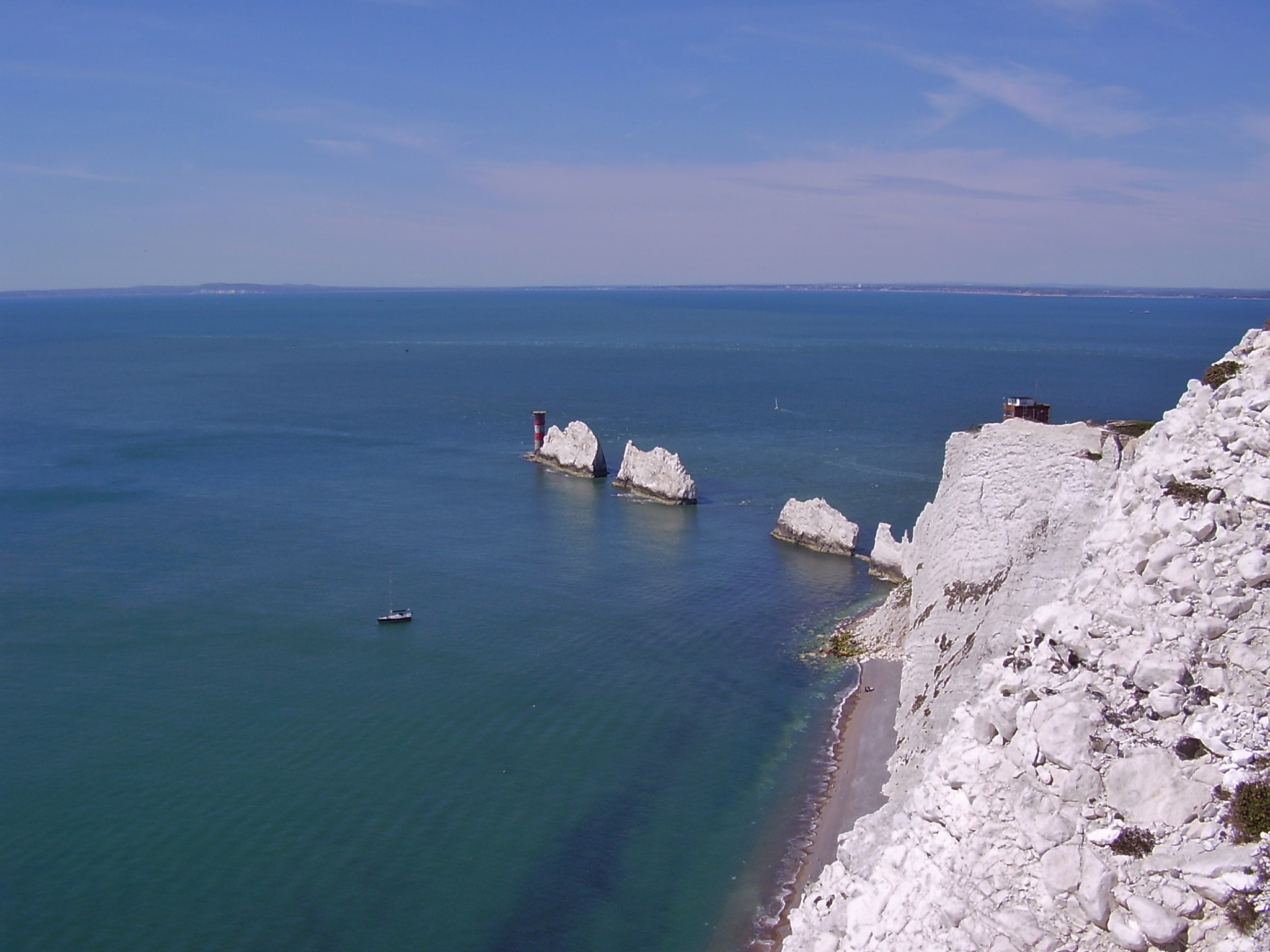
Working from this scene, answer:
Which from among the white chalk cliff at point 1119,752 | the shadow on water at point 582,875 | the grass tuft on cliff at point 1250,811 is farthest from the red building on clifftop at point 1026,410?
the grass tuft on cliff at point 1250,811

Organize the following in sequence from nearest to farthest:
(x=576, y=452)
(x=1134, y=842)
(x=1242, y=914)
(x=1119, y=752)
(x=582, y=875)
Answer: (x=1242, y=914) → (x=1134, y=842) → (x=1119, y=752) → (x=582, y=875) → (x=576, y=452)

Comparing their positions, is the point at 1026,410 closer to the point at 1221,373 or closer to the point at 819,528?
the point at 1221,373

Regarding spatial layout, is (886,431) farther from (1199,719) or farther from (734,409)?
(1199,719)

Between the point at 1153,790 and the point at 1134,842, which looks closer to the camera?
the point at 1134,842

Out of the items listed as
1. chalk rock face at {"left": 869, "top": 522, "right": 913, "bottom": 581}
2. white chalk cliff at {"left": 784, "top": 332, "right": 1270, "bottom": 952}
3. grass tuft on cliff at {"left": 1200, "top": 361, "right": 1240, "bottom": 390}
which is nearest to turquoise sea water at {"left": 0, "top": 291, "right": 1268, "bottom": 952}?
chalk rock face at {"left": 869, "top": 522, "right": 913, "bottom": 581}

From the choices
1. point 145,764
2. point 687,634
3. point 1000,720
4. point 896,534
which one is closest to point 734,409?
point 896,534

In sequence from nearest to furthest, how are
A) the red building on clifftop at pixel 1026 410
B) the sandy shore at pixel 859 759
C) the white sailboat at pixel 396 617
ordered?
the sandy shore at pixel 859 759
the red building on clifftop at pixel 1026 410
the white sailboat at pixel 396 617

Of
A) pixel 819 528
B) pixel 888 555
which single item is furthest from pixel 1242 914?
pixel 819 528

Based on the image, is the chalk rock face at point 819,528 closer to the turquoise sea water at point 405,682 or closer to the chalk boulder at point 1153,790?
the turquoise sea water at point 405,682
